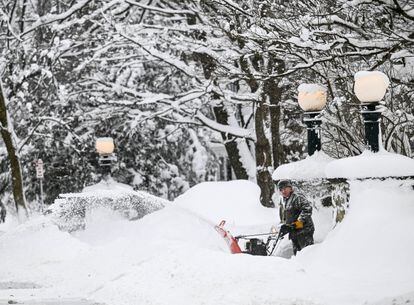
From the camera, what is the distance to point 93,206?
1914cm

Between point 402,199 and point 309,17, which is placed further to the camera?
point 309,17

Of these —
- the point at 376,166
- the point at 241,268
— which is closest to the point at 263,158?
the point at 376,166

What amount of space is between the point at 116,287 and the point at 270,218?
27.9 feet

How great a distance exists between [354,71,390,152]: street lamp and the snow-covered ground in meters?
0.83

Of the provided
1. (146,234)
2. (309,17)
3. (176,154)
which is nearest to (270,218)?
(146,234)

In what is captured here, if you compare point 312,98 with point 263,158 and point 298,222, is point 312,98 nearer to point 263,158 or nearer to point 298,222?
point 298,222

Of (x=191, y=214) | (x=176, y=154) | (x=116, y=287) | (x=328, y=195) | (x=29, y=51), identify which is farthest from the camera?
(x=176, y=154)

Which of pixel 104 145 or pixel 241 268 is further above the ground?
pixel 104 145

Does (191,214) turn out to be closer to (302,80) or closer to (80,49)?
(302,80)

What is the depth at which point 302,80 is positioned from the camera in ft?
53.2

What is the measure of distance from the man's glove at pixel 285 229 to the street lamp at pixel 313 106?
1508 millimetres

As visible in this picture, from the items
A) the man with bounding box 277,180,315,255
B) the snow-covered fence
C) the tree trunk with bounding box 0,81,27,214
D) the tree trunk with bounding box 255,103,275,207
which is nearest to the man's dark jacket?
the man with bounding box 277,180,315,255

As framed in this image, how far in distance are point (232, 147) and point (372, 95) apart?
50.0 feet

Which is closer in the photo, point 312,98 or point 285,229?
point 285,229
